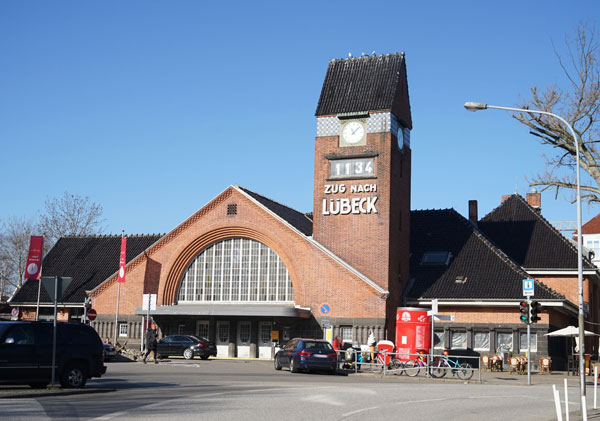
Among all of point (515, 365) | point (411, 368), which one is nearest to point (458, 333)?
point (515, 365)

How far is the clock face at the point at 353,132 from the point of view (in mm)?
43375

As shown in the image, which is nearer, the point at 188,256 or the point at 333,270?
the point at 333,270

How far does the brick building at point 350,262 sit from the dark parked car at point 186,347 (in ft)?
6.85

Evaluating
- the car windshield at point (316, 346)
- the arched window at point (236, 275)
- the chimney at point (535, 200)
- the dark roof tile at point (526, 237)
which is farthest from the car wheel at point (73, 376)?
the chimney at point (535, 200)

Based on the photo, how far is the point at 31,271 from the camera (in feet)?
153

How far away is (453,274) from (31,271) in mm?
24745

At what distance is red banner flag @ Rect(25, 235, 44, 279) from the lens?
4656 centimetres

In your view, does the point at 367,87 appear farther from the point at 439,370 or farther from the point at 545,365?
the point at 439,370

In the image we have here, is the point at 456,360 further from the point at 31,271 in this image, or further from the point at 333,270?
the point at 31,271

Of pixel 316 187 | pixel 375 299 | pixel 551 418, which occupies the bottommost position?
pixel 551 418

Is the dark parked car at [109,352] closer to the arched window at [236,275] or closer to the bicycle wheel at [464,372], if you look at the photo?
the arched window at [236,275]

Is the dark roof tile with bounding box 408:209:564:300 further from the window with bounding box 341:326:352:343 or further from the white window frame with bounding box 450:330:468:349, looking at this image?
the window with bounding box 341:326:352:343

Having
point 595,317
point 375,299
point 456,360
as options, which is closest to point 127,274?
point 375,299

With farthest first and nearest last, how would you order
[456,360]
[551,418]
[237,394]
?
1. [456,360]
2. [237,394]
3. [551,418]
